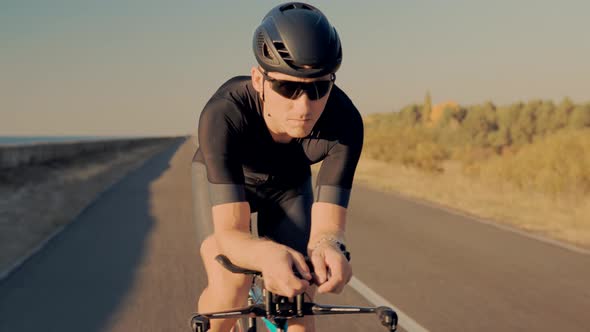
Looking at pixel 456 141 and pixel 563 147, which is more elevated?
pixel 563 147

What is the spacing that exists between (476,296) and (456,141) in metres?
51.8

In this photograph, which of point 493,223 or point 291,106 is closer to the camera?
point 291,106

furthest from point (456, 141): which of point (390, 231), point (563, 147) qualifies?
point (390, 231)

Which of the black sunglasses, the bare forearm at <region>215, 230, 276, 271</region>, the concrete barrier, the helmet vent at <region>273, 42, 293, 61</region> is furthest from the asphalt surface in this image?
the concrete barrier

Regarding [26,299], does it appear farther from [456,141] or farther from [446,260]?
[456,141]

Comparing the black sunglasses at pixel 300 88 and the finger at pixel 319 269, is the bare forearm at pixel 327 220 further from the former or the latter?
the black sunglasses at pixel 300 88

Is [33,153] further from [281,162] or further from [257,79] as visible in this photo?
[257,79]

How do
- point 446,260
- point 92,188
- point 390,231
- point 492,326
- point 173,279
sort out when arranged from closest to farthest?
1. point 492,326
2. point 173,279
3. point 446,260
4. point 390,231
5. point 92,188

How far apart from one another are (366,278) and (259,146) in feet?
17.7

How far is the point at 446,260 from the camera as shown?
9.02 meters

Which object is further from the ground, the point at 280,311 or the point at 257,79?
the point at 257,79

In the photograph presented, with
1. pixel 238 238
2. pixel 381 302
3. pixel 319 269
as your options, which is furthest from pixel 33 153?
pixel 319 269

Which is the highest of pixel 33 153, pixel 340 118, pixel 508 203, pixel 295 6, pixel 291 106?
pixel 295 6

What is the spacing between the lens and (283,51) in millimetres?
2199
